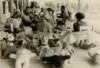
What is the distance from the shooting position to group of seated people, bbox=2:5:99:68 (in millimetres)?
Answer: 1419

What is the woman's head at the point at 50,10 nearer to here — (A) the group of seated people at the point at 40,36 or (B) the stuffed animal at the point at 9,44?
(A) the group of seated people at the point at 40,36

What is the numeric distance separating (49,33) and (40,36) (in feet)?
0.26

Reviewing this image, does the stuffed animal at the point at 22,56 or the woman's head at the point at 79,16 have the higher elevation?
the woman's head at the point at 79,16

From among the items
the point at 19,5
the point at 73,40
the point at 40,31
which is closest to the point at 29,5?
the point at 19,5

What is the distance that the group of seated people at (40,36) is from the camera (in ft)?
4.66

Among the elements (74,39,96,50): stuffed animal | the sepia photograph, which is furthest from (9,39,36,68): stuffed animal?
(74,39,96,50): stuffed animal

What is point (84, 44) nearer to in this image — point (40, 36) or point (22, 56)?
point (40, 36)

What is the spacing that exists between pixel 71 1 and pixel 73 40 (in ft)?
0.90

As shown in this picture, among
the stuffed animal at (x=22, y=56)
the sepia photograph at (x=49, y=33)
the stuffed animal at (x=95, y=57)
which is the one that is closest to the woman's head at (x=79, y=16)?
the sepia photograph at (x=49, y=33)

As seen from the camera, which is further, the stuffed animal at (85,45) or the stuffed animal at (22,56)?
the stuffed animal at (85,45)

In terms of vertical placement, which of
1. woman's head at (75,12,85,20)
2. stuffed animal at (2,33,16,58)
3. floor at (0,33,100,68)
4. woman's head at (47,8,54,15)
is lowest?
floor at (0,33,100,68)

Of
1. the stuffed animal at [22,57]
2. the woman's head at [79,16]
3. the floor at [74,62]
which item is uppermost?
the woman's head at [79,16]

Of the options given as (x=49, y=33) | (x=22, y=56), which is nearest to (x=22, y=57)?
(x=22, y=56)

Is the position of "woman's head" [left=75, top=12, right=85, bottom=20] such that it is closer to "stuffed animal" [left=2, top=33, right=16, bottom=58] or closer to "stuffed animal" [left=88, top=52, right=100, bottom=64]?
"stuffed animal" [left=88, top=52, right=100, bottom=64]
